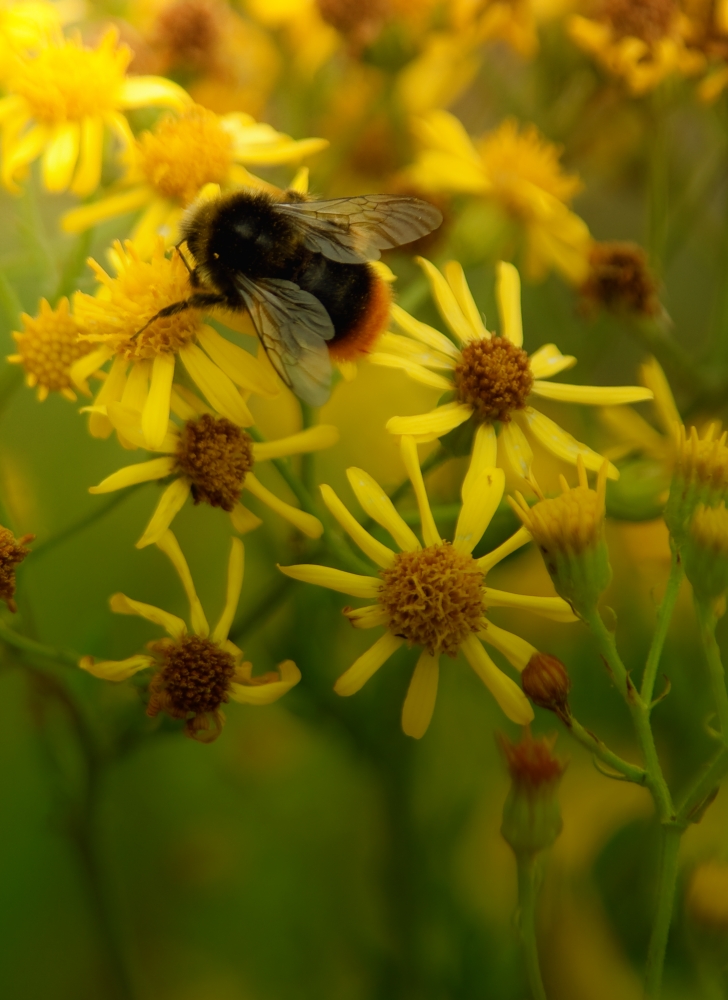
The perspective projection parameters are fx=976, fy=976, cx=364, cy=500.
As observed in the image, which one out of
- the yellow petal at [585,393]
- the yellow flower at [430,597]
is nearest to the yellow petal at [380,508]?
the yellow flower at [430,597]

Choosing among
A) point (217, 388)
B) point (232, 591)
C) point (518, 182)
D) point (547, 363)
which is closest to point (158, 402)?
point (217, 388)

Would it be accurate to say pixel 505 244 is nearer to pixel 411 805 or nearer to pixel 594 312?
pixel 594 312

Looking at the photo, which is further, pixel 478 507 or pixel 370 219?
pixel 370 219

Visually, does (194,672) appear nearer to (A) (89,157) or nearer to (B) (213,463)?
(B) (213,463)

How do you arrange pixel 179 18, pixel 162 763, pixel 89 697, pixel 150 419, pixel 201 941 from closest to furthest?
pixel 150 419
pixel 89 697
pixel 201 941
pixel 162 763
pixel 179 18

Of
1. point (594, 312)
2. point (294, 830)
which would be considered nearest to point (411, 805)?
point (294, 830)

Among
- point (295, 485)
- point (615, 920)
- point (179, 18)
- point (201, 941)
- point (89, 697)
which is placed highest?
point (179, 18)

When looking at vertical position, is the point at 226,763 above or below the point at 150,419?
below
